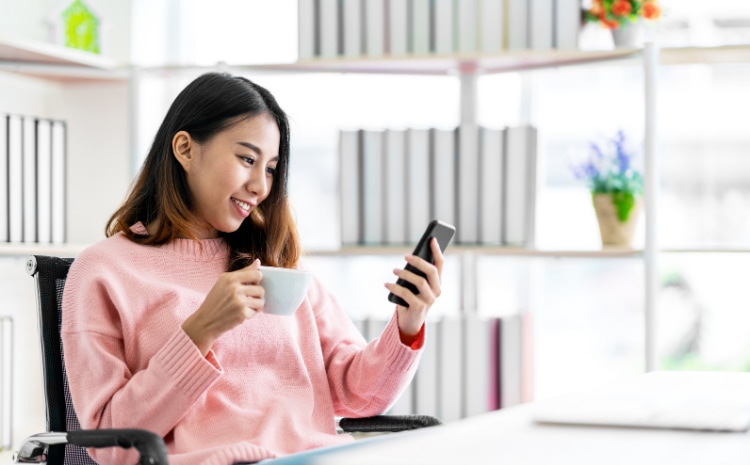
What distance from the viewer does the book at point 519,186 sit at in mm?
2508

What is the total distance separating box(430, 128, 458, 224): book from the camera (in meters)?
2.54

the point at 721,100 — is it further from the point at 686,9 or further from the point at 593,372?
the point at 593,372

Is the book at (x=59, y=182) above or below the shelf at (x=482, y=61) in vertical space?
below

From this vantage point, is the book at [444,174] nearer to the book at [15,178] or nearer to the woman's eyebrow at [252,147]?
the woman's eyebrow at [252,147]

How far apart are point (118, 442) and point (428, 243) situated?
538 millimetres

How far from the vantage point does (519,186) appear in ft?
8.23

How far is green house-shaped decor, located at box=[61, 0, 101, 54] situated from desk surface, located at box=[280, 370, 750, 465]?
2.14m

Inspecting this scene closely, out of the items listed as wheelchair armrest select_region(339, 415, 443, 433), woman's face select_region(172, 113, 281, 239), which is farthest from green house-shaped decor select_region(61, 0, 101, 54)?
wheelchair armrest select_region(339, 415, 443, 433)

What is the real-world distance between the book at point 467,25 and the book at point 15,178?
3.62 ft

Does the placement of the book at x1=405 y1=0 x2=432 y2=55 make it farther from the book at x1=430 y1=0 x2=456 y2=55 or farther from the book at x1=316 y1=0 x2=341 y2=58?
the book at x1=316 y1=0 x2=341 y2=58

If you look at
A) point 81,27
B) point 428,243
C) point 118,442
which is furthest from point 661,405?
point 81,27

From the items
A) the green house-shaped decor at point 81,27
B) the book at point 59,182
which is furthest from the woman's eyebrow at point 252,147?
the green house-shaped decor at point 81,27

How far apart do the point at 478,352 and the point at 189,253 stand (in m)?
1.04

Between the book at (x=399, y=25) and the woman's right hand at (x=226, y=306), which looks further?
the book at (x=399, y=25)
